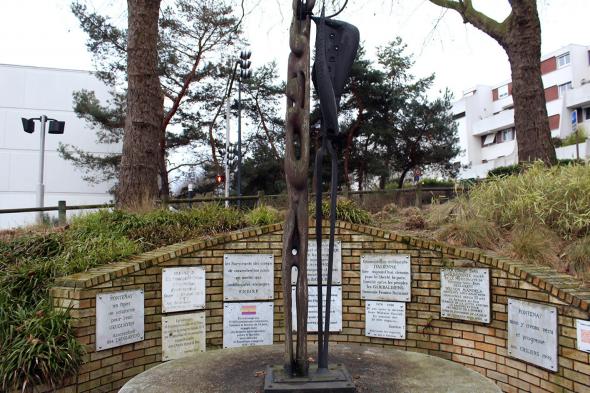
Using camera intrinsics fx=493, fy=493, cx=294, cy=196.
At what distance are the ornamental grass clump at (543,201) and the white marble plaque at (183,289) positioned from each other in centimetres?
359

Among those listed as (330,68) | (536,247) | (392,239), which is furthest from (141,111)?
(536,247)

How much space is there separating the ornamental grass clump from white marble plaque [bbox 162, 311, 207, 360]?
3726 mm

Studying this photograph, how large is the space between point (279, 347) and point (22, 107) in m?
28.8

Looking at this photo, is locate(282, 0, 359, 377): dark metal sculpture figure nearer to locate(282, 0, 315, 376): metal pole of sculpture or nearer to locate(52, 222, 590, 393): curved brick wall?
locate(282, 0, 315, 376): metal pole of sculpture

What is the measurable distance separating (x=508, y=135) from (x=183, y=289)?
46008mm

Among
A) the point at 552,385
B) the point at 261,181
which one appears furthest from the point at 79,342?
the point at 261,181

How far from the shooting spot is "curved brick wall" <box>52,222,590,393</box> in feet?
14.3

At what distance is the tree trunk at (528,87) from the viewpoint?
9.01 m

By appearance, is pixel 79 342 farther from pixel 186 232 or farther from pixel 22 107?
pixel 22 107

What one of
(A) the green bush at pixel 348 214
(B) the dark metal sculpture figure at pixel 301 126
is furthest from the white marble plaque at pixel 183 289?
(B) the dark metal sculpture figure at pixel 301 126

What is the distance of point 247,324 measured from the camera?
19.0 ft

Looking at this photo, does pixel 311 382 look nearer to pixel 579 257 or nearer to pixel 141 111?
pixel 579 257

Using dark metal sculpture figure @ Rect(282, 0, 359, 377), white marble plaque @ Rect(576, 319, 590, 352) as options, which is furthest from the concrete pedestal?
white marble plaque @ Rect(576, 319, 590, 352)

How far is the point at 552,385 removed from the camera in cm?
429
